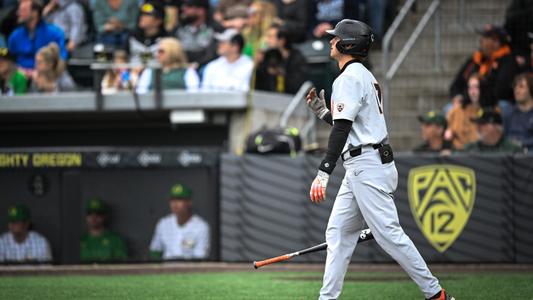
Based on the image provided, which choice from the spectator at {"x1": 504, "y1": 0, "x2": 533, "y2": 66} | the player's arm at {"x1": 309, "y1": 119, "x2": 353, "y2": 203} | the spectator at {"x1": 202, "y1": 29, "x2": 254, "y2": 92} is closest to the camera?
the player's arm at {"x1": 309, "y1": 119, "x2": 353, "y2": 203}

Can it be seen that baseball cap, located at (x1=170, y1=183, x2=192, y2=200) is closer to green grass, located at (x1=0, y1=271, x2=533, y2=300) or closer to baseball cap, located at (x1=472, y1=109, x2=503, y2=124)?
green grass, located at (x1=0, y1=271, x2=533, y2=300)

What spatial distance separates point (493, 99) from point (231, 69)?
364cm

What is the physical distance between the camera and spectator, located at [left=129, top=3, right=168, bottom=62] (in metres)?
16.1

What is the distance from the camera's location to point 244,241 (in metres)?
12.7

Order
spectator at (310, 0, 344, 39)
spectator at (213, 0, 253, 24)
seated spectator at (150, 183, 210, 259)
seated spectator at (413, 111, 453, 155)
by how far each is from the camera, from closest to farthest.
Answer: seated spectator at (413, 111, 453, 155) → seated spectator at (150, 183, 210, 259) → spectator at (310, 0, 344, 39) → spectator at (213, 0, 253, 24)

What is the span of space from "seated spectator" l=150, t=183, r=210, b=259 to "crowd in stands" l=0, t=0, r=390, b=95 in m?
2.36

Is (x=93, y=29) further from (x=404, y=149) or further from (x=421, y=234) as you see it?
(x=421, y=234)

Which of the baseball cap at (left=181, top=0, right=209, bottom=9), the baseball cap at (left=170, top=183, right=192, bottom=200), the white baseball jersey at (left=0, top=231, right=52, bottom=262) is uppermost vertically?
the baseball cap at (left=181, top=0, right=209, bottom=9)

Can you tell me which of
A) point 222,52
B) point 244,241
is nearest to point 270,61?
point 222,52

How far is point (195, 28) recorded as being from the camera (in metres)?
16.5

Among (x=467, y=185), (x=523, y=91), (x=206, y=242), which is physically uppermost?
(x=523, y=91)

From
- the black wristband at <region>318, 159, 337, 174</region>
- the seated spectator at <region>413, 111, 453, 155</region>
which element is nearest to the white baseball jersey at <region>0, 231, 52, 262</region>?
the seated spectator at <region>413, 111, 453, 155</region>

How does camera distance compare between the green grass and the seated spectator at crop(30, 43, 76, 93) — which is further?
the seated spectator at crop(30, 43, 76, 93)

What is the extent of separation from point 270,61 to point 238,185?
275 centimetres
